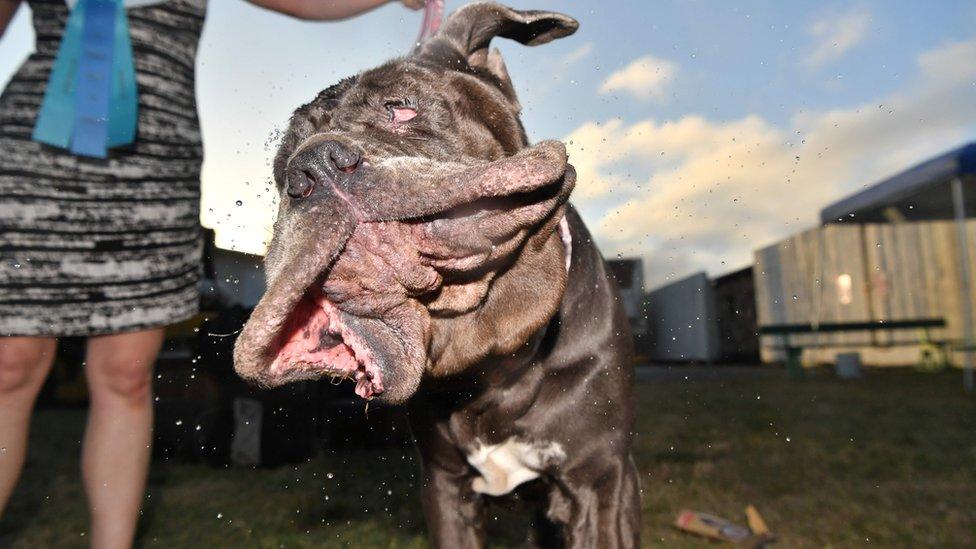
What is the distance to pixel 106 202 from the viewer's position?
1.87 meters

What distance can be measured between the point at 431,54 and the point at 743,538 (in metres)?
1.93

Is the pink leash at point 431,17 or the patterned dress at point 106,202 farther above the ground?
the pink leash at point 431,17

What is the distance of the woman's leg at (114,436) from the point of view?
6.38ft

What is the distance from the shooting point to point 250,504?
10.9ft

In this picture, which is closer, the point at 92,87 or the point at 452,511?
the point at 92,87

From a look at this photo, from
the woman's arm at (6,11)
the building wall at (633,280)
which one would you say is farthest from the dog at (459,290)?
the woman's arm at (6,11)

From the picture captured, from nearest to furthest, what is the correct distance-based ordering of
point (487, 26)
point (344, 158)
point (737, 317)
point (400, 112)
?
point (344, 158) < point (400, 112) < point (487, 26) < point (737, 317)

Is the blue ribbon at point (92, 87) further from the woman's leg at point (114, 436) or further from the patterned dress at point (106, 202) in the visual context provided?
the woman's leg at point (114, 436)

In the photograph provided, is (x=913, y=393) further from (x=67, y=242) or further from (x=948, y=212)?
(x=67, y=242)

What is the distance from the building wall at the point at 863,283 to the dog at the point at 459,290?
789 centimetres

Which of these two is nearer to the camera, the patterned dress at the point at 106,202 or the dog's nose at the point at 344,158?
the dog's nose at the point at 344,158

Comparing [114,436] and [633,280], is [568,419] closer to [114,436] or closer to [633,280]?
[114,436]

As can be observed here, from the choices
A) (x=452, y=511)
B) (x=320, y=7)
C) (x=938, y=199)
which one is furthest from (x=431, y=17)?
(x=938, y=199)

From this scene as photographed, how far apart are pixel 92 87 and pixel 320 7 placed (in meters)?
0.58
